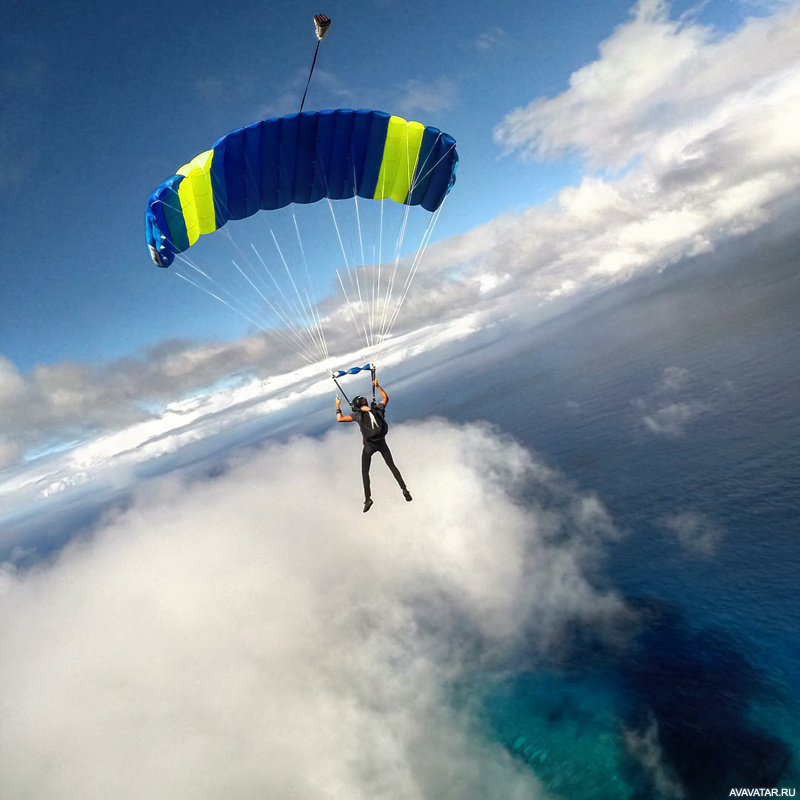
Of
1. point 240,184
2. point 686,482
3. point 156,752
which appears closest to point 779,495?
point 686,482

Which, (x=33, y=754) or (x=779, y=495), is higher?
(x=779, y=495)

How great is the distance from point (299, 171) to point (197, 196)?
3.50 meters

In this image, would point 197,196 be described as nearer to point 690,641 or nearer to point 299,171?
point 299,171

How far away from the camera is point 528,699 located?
49.6 m

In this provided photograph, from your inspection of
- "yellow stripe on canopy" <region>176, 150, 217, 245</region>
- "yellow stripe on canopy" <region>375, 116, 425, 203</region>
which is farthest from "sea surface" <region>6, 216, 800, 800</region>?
"yellow stripe on canopy" <region>176, 150, 217, 245</region>

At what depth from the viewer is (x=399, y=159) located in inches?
555

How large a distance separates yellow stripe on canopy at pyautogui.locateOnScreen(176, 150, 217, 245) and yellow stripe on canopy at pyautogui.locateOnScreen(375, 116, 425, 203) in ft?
18.7

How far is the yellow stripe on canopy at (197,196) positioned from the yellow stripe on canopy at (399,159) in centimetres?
571

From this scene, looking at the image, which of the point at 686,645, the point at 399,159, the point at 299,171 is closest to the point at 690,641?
the point at 686,645

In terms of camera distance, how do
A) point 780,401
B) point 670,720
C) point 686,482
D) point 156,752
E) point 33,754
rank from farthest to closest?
point 33,754 → point 156,752 → point 780,401 → point 686,482 → point 670,720

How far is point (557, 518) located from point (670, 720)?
177ft

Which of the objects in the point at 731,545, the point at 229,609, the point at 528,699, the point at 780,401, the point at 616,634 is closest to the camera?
the point at 528,699

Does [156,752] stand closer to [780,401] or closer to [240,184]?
[240,184]

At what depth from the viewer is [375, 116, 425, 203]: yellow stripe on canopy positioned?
1326 cm
